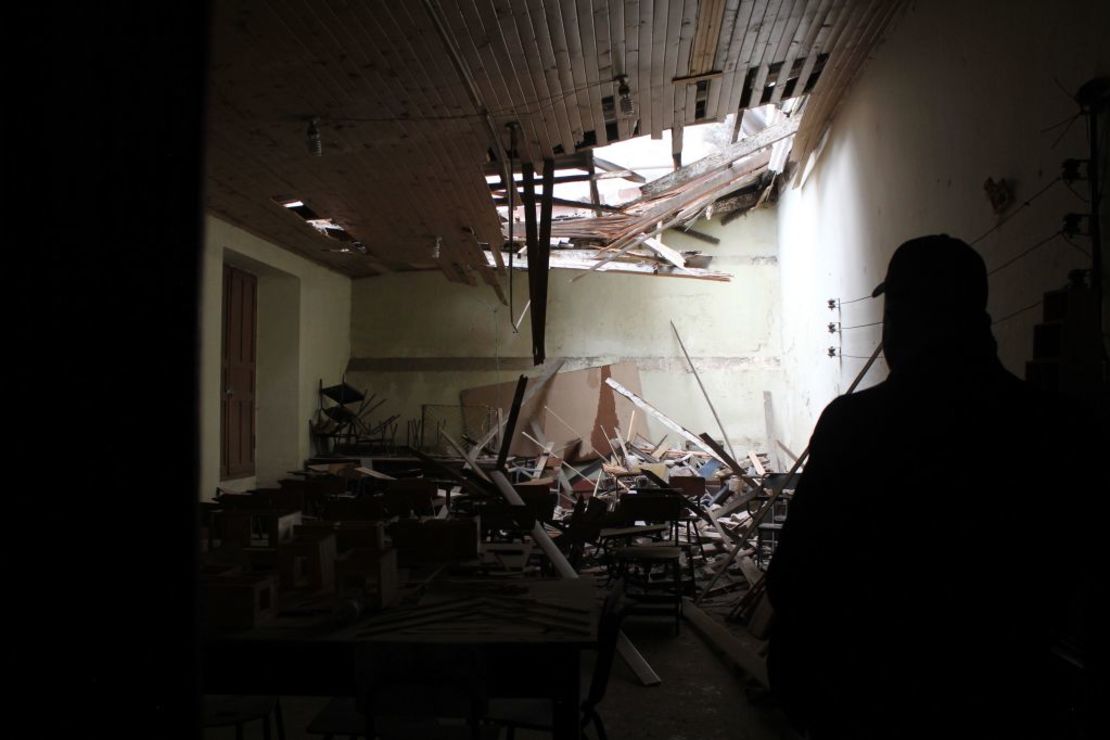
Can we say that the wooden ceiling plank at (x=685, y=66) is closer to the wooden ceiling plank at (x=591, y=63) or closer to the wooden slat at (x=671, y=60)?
the wooden slat at (x=671, y=60)

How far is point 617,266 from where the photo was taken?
40.9 feet

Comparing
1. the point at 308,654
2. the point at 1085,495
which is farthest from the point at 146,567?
the point at 308,654

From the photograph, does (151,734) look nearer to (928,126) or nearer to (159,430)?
(159,430)

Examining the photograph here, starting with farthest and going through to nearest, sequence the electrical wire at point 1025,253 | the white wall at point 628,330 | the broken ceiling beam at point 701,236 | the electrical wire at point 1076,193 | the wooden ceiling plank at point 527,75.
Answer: the broken ceiling beam at point 701,236 → the white wall at point 628,330 → the wooden ceiling plank at point 527,75 → the electrical wire at point 1025,253 → the electrical wire at point 1076,193

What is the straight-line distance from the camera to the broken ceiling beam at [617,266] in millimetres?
12148

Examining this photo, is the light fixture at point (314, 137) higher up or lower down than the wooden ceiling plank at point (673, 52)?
lower down

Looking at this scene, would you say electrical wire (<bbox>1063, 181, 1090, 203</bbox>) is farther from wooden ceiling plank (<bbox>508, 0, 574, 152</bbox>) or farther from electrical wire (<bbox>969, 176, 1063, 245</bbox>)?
wooden ceiling plank (<bbox>508, 0, 574, 152</bbox>)

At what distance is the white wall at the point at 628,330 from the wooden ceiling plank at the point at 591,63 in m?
6.53

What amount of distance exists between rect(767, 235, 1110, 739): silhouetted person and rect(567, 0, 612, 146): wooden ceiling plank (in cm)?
436

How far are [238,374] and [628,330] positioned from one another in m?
6.59

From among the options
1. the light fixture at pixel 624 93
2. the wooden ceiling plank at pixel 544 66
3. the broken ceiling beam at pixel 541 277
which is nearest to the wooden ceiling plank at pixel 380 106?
the wooden ceiling plank at pixel 544 66

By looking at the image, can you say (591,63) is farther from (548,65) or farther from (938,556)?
(938,556)

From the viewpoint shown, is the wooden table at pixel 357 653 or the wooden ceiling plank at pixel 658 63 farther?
the wooden ceiling plank at pixel 658 63

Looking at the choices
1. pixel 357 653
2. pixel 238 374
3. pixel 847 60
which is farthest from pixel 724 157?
pixel 357 653
